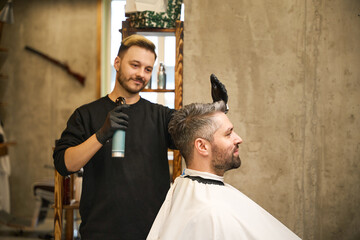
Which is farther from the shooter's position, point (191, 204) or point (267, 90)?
point (267, 90)

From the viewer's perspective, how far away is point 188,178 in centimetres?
167

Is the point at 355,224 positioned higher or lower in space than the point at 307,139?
lower

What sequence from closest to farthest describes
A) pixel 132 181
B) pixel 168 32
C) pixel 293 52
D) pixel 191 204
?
pixel 191 204
pixel 132 181
pixel 293 52
pixel 168 32

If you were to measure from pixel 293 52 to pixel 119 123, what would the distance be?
1.20 m

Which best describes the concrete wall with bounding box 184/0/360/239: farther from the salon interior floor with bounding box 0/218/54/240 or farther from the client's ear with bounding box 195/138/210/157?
the salon interior floor with bounding box 0/218/54/240

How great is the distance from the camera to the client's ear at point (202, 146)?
1.66 m

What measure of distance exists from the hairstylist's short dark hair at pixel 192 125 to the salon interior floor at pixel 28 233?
11.5 feet

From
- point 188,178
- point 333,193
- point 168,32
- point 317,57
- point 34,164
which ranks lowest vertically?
point 34,164

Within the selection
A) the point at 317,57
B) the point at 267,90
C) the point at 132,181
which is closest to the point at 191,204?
the point at 132,181

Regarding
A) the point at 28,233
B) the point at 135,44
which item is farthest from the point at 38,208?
the point at 135,44

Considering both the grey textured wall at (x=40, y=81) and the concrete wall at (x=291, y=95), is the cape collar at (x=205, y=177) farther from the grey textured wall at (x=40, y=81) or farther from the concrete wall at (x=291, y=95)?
the grey textured wall at (x=40, y=81)

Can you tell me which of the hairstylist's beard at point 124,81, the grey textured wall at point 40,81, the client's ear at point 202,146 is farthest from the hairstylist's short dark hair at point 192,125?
the grey textured wall at point 40,81

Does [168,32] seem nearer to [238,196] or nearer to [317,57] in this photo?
[317,57]

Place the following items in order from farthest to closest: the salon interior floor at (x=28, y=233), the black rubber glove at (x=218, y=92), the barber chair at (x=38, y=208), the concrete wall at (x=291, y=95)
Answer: the salon interior floor at (x=28, y=233) → the barber chair at (x=38, y=208) → the concrete wall at (x=291, y=95) → the black rubber glove at (x=218, y=92)
